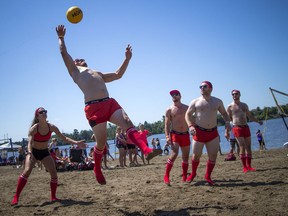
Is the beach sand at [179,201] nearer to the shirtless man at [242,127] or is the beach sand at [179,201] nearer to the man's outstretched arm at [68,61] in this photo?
the shirtless man at [242,127]

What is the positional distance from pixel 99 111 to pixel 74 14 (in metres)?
2.35

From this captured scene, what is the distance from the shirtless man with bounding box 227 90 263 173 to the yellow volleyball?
19.5 ft

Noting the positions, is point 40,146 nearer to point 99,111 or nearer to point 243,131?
point 99,111

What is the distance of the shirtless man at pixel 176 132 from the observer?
24.6ft

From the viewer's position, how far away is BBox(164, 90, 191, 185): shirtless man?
296 inches

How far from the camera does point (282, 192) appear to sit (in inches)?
202

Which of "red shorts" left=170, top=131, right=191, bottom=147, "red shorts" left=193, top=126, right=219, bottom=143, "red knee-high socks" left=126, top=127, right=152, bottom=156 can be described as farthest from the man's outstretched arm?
"red shorts" left=170, top=131, right=191, bottom=147

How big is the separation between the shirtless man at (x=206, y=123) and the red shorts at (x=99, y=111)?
2.47 m

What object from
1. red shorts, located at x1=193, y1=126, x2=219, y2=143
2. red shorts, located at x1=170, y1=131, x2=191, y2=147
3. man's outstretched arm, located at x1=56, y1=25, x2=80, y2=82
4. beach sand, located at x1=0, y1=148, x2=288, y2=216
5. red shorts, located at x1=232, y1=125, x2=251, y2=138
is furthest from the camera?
red shorts, located at x1=232, y1=125, x2=251, y2=138

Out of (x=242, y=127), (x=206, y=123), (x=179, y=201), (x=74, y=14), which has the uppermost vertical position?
(x=74, y=14)

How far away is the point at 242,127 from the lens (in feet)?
29.2

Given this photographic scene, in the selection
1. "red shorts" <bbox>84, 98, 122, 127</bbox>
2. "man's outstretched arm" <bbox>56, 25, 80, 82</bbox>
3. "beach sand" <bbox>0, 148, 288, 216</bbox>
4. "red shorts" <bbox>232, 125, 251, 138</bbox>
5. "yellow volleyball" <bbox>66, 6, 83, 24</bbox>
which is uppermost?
"yellow volleyball" <bbox>66, 6, 83, 24</bbox>

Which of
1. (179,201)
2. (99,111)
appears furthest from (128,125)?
(179,201)

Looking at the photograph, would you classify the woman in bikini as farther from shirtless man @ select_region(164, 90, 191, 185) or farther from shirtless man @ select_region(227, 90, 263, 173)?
shirtless man @ select_region(227, 90, 263, 173)
